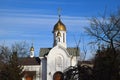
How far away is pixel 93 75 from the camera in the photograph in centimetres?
1376

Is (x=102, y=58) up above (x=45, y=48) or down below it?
below

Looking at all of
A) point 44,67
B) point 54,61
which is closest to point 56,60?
point 54,61

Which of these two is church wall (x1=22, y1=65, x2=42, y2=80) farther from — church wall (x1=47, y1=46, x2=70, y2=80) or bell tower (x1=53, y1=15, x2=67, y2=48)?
bell tower (x1=53, y1=15, x2=67, y2=48)

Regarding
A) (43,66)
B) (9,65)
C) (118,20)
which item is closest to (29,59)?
(43,66)

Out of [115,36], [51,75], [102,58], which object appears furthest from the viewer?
[51,75]

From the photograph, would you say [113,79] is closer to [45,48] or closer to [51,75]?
[51,75]

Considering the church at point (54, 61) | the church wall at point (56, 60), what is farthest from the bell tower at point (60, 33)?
the church wall at point (56, 60)

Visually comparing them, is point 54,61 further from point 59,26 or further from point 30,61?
point 59,26

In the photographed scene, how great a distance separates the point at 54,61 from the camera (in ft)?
200

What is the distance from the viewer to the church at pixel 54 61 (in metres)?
60.3

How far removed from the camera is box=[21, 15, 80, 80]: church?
198ft

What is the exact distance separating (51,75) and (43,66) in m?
2.46

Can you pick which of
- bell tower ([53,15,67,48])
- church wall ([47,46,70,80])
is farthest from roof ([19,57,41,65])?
bell tower ([53,15,67,48])

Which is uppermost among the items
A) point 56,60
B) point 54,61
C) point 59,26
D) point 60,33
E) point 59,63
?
point 59,26
